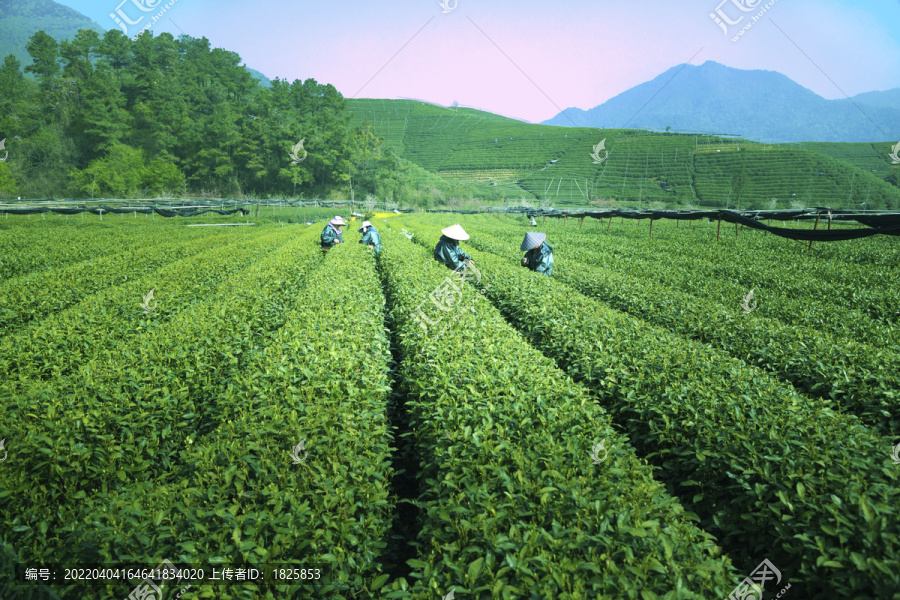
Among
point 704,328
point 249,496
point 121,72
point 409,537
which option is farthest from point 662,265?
point 121,72

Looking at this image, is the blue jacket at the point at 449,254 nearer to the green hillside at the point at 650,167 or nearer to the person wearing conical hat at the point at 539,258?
the person wearing conical hat at the point at 539,258

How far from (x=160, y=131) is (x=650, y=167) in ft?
261

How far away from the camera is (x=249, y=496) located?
8.33ft

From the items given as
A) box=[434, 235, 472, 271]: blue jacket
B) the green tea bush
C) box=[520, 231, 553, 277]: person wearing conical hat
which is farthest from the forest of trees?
the green tea bush

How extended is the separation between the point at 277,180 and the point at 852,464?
220 feet

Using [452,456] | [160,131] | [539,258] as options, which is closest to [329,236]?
[539,258]

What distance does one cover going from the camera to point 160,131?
58156mm

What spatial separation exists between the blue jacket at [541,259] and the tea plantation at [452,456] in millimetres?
4263

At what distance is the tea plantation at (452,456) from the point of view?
2.13 metres

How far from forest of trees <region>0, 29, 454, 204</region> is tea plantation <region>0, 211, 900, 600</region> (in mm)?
56978

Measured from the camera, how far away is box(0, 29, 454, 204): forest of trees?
52469 millimetres

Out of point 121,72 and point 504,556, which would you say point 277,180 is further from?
point 504,556

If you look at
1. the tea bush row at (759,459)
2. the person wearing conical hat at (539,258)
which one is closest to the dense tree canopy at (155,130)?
the person wearing conical hat at (539,258)

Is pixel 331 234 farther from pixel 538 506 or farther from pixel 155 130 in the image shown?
pixel 155 130
